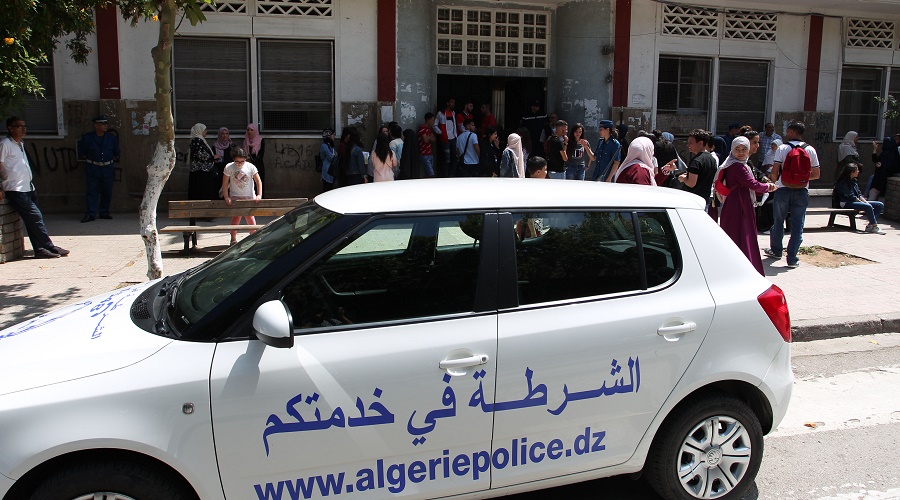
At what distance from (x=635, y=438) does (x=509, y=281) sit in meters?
0.98

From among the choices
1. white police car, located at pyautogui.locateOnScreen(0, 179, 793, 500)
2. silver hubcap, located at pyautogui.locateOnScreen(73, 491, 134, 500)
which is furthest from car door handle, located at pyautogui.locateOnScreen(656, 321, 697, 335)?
silver hubcap, located at pyautogui.locateOnScreen(73, 491, 134, 500)

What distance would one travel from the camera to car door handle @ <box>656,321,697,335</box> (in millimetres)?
3412

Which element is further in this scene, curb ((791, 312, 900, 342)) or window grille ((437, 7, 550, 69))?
window grille ((437, 7, 550, 69))

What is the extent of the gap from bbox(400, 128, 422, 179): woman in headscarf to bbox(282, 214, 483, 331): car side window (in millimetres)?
9874

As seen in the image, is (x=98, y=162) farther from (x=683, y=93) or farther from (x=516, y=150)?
(x=683, y=93)

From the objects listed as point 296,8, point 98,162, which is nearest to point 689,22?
point 296,8

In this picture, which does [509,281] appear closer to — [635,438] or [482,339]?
[482,339]

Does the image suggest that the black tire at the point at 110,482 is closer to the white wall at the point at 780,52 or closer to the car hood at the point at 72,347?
the car hood at the point at 72,347

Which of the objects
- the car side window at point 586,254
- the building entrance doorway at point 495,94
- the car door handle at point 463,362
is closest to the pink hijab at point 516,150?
the car side window at point 586,254

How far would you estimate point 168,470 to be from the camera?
9.35 feet

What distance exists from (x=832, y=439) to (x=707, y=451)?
161cm

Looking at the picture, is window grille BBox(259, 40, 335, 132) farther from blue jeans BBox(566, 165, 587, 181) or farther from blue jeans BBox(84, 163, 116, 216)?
blue jeans BBox(566, 165, 587, 181)

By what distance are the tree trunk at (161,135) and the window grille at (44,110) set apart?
7354 millimetres

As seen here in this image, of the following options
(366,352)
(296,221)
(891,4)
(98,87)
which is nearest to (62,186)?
(98,87)
